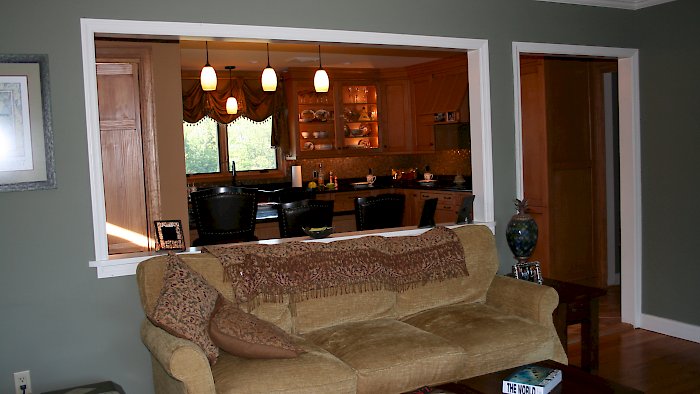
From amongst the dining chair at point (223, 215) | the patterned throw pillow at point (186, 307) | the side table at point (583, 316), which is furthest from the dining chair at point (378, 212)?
the patterned throw pillow at point (186, 307)

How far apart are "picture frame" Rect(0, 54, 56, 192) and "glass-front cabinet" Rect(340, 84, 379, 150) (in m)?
5.98

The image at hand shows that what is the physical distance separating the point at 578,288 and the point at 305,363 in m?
2.12

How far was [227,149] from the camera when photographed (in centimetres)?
889

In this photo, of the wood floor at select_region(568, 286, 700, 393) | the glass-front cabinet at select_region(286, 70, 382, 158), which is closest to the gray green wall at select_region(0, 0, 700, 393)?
the wood floor at select_region(568, 286, 700, 393)

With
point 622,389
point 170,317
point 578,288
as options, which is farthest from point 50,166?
point 578,288

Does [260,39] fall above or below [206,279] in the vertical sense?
above

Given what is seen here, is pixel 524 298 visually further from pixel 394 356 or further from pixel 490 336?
pixel 394 356

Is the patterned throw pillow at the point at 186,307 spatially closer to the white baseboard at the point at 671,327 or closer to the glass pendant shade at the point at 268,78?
the glass pendant shade at the point at 268,78

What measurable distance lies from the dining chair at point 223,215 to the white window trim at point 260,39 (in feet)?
4.25

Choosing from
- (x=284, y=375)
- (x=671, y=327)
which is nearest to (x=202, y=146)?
(x=671, y=327)

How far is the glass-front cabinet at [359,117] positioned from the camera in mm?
9297

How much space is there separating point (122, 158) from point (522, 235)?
307cm

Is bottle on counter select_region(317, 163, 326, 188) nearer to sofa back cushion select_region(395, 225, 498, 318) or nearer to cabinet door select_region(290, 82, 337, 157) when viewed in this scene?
cabinet door select_region(290, 82, 337, 157)

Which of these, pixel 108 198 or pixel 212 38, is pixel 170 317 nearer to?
pixel 212 38
